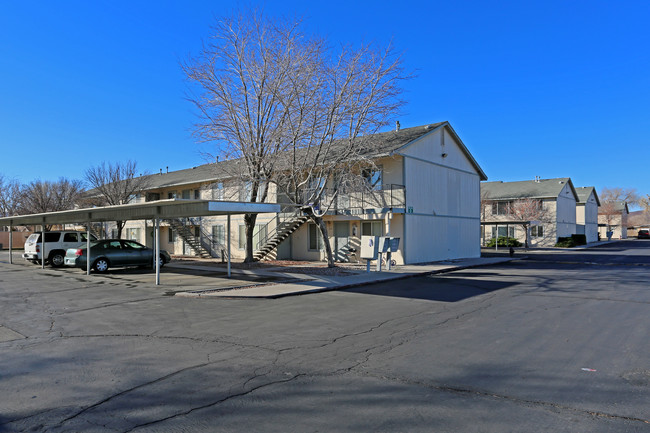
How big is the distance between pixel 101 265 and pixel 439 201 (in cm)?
1820

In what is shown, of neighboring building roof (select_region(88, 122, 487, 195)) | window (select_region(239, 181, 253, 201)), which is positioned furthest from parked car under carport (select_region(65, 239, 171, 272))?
window (select_region(239, 181, 253, 201))

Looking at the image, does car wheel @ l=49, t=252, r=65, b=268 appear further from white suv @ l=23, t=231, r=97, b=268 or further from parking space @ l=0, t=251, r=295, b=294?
parking space @ l=0, t=251, r=295, b=294

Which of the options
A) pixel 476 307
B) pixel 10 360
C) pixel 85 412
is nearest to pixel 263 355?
pixel 85 412

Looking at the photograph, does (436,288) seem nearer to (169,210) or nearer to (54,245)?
(169,210)

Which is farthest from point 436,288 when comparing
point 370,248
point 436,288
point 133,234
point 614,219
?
point 614,219

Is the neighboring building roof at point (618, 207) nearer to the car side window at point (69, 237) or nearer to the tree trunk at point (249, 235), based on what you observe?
the tree trunk at point (249, 235)

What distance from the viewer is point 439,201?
84.8ft

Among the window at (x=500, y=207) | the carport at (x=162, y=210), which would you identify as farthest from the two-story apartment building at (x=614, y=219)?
the carport at (x=162, y=210)

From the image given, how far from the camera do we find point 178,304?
36.2 feet

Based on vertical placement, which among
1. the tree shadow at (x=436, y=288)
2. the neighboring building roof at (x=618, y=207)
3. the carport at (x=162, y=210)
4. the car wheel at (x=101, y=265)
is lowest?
the tree shadow at (x=436, y=288)

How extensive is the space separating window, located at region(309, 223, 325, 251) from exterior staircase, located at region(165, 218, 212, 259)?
26.0 feet

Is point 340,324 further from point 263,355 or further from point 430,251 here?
point 430,251

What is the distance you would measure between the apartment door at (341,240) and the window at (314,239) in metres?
1.10

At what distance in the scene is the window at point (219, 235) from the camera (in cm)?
2991
